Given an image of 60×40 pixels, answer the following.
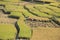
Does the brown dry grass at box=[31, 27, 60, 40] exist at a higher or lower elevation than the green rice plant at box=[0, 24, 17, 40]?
lower

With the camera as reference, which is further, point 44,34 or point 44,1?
point 44,1

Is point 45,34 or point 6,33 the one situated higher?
point 6,33

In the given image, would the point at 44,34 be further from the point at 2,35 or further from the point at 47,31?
the point at 2,35

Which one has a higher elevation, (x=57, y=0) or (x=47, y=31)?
(x=47, y=31)

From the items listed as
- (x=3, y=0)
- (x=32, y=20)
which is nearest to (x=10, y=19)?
(x=32, y=20)

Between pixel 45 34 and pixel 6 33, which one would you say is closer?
pixel 6 33

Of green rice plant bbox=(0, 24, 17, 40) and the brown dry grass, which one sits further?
the brown dry grass

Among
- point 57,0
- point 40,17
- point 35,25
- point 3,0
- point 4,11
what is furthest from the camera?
point 57,0

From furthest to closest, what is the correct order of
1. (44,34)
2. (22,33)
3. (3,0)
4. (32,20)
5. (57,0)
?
(57,0) → (3,0) → (32,20) → (44,34) → (22,33)
